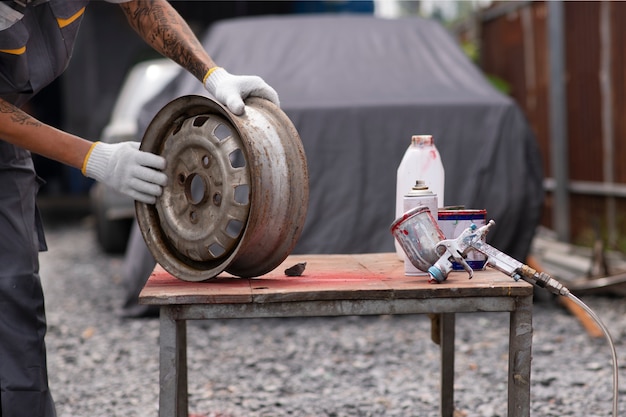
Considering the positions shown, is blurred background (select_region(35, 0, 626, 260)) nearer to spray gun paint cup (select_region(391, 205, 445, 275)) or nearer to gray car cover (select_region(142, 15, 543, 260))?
gray car cover (select_region(142, 15, 543, 260))

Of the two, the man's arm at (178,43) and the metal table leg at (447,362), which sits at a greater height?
the man's arm at (178,43)

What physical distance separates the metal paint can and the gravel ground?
4.50 feet

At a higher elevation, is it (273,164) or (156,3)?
(156,3)

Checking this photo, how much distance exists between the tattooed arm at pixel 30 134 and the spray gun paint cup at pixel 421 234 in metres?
0.98

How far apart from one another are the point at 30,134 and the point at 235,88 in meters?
0.63

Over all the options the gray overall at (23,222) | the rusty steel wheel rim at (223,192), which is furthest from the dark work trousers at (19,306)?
the rusty steel wheel rim at (223,192)

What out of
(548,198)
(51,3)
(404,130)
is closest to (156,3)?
(51,3)

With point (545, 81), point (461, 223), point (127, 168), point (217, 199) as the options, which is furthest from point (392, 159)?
point (545, 81)

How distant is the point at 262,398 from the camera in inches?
162

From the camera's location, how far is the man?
2535 mm

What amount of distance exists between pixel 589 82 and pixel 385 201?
3.09 meters

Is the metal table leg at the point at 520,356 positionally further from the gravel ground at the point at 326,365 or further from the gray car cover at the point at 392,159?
the gray car cover at the point at 392,159

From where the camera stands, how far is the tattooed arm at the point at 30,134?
250cm

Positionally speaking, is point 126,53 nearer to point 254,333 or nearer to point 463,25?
point 463,25
